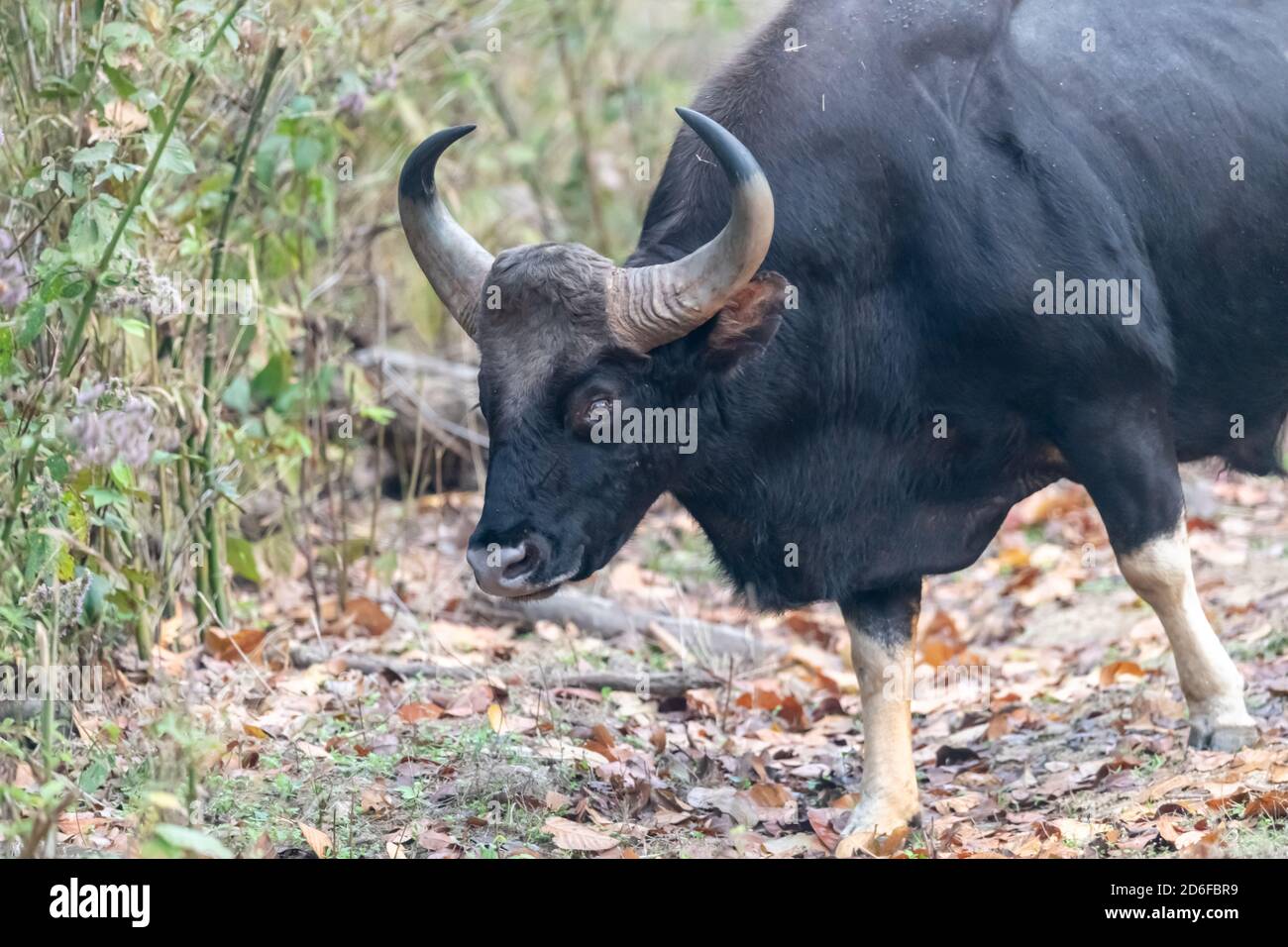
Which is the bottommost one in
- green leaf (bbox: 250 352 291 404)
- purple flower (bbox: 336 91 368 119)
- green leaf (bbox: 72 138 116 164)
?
green leaf (bbox: 250 352 291 404)

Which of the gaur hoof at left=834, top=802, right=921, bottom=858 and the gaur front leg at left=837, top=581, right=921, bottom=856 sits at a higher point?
the gaur front leg at left=837, top=581, right=921, bottom=856

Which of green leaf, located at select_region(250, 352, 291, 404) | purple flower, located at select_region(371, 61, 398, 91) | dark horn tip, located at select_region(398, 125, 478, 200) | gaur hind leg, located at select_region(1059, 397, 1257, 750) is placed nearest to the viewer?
dark horn tip, located at select_region(398, 125, 478, 200)

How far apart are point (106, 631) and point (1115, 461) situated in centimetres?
396

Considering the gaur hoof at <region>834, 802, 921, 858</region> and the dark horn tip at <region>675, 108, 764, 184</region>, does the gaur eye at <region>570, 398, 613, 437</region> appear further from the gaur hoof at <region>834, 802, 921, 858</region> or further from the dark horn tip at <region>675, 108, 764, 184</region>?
the gaur hoof at <region>834, 802, 921, 858</region>

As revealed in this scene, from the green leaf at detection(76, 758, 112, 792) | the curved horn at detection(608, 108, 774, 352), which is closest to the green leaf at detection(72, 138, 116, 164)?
the curved horn at detection(608, 108, 774, 352)

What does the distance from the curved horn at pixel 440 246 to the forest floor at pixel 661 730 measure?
1581 millimetres

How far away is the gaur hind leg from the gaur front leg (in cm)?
83

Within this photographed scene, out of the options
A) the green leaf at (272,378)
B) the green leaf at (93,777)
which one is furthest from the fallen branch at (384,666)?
the green leaf at (93,777)

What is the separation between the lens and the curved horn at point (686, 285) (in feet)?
17.6

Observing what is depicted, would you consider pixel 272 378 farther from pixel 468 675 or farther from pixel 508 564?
pixel 508 564

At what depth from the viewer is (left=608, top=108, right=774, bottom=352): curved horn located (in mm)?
5363

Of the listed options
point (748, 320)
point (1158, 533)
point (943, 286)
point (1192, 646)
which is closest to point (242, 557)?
point (748, 320)

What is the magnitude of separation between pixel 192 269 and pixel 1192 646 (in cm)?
450
